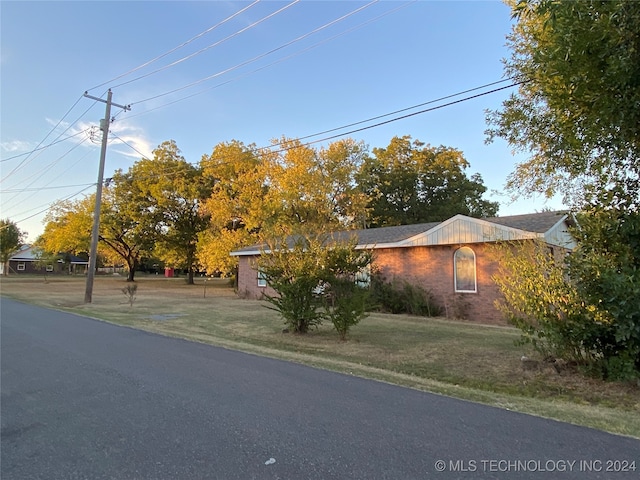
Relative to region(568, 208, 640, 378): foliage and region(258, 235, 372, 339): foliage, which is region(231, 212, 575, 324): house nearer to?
region(258, 235, 372, 339): foliage

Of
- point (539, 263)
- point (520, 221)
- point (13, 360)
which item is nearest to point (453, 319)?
point (520, 221)

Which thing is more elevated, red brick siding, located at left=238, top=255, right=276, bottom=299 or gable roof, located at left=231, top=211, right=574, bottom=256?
gable roof, located at left=231, top=211, right=574, bottom=256

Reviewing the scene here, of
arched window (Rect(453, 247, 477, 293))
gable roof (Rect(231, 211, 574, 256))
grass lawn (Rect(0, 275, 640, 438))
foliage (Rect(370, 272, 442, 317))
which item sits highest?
gable roof (Rect(231, 211, 574, 256))

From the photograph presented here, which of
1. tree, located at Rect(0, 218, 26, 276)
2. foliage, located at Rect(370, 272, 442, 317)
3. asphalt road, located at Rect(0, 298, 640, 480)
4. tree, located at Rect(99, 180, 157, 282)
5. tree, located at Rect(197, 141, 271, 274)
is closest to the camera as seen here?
asphalt road, located at Rect(0, 298, 640, 480)

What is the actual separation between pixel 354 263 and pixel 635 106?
6.19 meters

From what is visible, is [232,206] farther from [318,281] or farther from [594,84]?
[594,84]

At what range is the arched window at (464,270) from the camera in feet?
48.9

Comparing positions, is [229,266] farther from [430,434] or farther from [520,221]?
[430,434]

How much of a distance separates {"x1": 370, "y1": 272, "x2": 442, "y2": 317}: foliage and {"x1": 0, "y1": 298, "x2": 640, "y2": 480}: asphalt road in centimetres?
988

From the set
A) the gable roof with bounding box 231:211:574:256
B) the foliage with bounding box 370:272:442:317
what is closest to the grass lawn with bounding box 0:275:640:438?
the foliage with bounding box 370:272:442:317

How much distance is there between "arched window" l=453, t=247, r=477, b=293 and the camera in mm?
14898

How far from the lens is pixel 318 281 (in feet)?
33.6

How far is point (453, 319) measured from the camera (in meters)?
14.8

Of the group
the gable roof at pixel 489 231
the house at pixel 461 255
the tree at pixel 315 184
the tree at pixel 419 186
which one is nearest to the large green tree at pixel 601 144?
the gable roof at pixel 489 231
